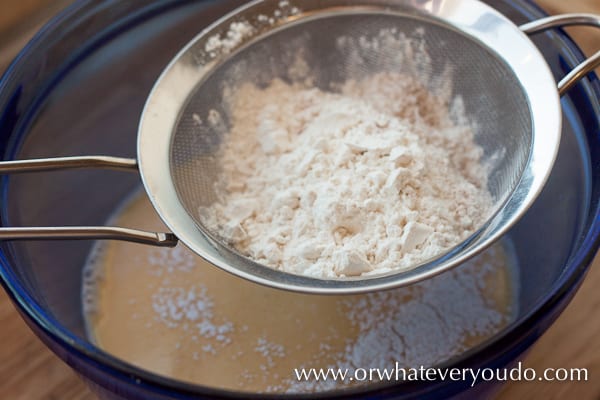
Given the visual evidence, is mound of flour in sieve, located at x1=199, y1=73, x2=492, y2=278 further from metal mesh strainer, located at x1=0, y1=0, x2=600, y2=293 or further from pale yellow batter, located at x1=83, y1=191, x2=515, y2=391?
pale yellow batter, located at x1=83, y1=191, x2=515, y2=391

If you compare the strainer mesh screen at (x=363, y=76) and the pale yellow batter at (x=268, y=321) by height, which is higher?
the strainer mesh screen at (x=363, y=76)

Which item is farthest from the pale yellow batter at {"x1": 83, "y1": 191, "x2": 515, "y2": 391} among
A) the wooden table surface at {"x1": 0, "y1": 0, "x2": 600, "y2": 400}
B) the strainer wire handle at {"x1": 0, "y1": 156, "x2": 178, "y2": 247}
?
the strainer wire handle at {"x1": 0, "y1": 156, "x2": 178, "y2": 247}

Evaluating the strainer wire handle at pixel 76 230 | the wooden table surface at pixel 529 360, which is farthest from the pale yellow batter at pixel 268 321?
the strainer wire handle at pixel 76 230

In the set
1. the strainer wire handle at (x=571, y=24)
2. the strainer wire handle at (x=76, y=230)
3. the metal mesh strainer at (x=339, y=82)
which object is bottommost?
the strainer wire handle at (x=76, y=230)

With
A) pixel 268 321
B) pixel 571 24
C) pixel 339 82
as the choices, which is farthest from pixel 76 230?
pixel 571 24

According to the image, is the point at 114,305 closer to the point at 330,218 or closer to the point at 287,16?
the point at 330,218

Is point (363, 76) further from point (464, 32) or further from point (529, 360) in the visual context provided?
point (529, 360)

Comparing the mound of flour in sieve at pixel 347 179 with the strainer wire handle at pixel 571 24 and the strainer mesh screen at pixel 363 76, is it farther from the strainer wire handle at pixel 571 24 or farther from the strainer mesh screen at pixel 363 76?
the strainer wire handle at pixel 571 24
